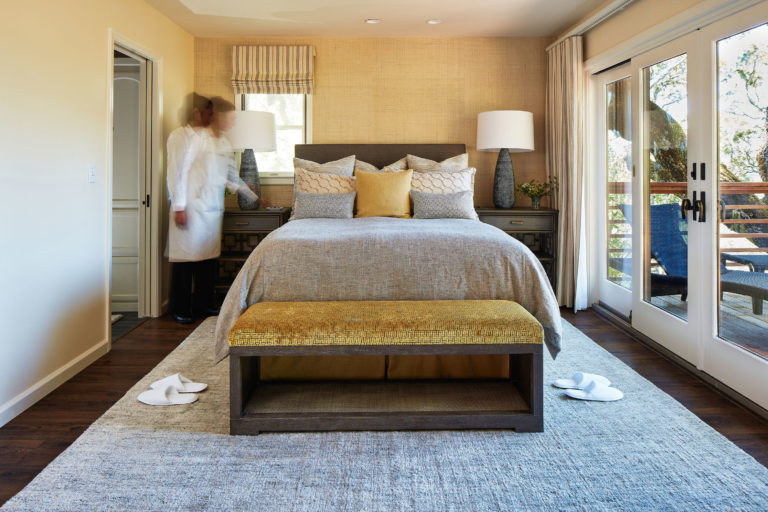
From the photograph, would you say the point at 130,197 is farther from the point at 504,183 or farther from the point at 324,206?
the point at 504,183

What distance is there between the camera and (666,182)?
3443mm

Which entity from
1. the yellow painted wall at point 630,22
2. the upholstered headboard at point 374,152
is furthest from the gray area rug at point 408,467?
the upholstered headboard at point 374,152

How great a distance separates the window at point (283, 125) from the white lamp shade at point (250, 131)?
1.21 feet

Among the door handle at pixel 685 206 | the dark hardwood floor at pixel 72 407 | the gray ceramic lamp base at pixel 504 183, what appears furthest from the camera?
the gray ceramic lamp base at pixel 504 183

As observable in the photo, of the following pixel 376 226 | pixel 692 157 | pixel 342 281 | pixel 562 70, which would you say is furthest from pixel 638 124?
pixel 342 281

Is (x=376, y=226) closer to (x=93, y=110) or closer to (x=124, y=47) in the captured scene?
(x=93, y=110)

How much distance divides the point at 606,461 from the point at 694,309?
1486 millimetres

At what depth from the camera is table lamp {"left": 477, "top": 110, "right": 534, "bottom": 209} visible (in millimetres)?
4758

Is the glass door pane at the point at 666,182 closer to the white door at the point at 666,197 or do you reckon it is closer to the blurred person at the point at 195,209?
the white door at the point at 666,197

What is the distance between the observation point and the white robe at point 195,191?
4.13m

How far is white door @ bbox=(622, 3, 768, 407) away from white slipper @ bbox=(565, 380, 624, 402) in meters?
0.60

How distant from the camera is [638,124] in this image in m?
3.76

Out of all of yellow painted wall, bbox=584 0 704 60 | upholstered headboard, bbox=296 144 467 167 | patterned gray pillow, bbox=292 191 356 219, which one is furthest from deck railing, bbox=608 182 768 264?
patterned gray pillow, bbox=292 191 356 219

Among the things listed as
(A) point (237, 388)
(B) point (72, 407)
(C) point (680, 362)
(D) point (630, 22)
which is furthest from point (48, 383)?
(D) point (630, 22)
